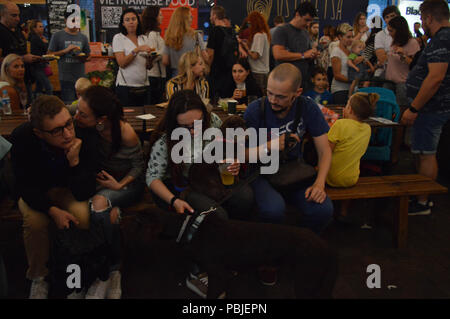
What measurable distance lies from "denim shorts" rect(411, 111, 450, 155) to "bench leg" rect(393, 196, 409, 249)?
719mm

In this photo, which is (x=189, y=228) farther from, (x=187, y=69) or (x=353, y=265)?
(x=187, y=69)

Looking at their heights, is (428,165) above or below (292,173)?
below

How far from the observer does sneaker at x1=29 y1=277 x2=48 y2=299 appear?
2.11 meters

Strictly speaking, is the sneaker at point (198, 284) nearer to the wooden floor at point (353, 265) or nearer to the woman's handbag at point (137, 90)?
the wooden floor at point (353, 265)

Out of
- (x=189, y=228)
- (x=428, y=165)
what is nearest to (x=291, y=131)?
(x=189, y=228)

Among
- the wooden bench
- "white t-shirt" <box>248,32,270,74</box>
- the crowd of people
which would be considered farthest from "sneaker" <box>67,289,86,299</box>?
"white t-shirt" <box>248,32,270,74</box>

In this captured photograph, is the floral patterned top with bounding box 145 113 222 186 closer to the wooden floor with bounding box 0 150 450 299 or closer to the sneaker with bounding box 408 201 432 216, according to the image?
the wooden floor with bounding box 0 150 450 299

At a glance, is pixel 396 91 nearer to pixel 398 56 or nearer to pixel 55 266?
pixel 398 56

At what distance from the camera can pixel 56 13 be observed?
6984mm

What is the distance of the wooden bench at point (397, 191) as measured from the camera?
2637 mm

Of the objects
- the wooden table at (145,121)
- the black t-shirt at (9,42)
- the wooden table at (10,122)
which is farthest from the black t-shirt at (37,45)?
the wooden table at (145,121)

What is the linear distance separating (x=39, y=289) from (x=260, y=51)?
384 centimetres

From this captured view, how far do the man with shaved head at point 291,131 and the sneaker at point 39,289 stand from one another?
1309 mm

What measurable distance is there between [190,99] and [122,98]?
2488 mm
